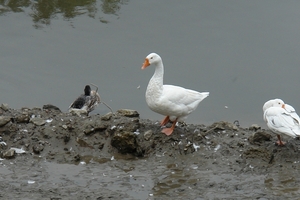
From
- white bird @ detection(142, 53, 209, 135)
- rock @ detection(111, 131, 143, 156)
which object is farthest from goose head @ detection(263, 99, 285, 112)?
rock @ detection(111, 131, 143, 156)

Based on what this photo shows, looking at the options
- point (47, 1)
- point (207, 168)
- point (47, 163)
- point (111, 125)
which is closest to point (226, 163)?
point (207, 168)

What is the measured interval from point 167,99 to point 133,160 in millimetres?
1011

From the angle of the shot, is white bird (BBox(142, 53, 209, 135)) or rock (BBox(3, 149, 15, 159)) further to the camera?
white bird (BBox(142, 53, 209, 135))

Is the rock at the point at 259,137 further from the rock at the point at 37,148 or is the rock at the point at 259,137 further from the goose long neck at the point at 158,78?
the rock at the point at 37,148

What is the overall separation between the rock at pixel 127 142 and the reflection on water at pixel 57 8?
256 inches

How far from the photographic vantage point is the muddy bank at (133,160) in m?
7.32

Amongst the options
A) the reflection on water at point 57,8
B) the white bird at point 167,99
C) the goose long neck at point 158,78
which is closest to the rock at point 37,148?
the white bird at point 167,99

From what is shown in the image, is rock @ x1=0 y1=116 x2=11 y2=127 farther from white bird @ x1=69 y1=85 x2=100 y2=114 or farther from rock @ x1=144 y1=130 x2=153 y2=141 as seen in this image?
white bird @ x1=69 y1=85 x2=100 y2=114

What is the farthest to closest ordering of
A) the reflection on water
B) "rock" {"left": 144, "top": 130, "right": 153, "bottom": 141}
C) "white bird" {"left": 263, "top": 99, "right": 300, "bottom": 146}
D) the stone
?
the reflection on water → the stone → "rock" {"left": 144, "top": 130, "right": 153, "bottom": 141} → "white bird" {"left": 263, "top": 99, "right": 300, "bottom": 146}

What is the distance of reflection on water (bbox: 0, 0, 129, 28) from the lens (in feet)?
47.8

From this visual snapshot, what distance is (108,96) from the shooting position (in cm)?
1191

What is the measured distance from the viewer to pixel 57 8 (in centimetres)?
1502

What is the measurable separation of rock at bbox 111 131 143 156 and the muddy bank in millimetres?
14

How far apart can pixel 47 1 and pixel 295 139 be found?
28.9ft
